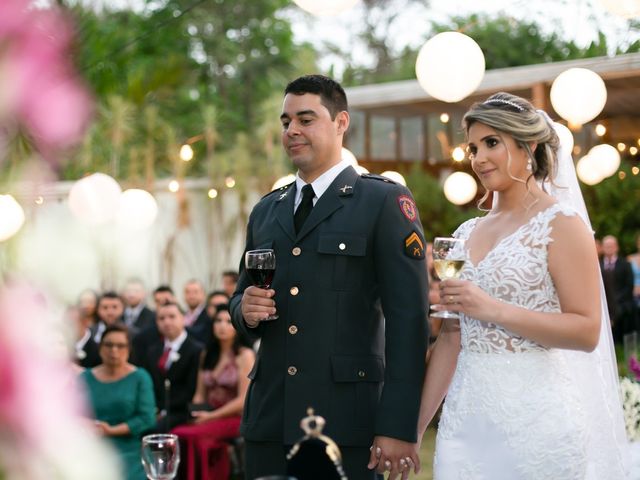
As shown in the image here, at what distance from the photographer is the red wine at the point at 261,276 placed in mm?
2309

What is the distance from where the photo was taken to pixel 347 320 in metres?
2.60

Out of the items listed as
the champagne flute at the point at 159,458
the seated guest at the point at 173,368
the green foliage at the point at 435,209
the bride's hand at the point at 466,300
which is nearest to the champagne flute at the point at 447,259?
the bride's hand at the point at 466,300

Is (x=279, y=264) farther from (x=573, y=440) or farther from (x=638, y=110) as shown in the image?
(x=638, y=110)

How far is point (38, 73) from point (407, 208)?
7.44ft

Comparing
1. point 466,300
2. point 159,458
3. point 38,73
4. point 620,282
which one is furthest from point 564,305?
point 620,282

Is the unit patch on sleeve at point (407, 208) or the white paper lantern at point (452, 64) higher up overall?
the white paper lantern at point (452, 64)

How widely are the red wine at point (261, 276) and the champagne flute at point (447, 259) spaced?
0.43 m

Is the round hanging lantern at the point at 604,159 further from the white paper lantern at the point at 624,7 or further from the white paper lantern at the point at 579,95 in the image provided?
the white paper lantern at the point at 624,7

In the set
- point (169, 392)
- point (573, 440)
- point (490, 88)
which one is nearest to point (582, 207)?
point (573, 440)

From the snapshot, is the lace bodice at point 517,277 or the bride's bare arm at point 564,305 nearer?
the bride's bare arm at point 564,305

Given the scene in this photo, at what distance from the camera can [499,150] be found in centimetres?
249

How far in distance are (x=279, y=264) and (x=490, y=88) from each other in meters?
10.2

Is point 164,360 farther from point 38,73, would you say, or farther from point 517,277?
point 38,73

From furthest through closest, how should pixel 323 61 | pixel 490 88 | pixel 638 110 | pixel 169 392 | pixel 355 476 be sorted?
pixel 323 61
pixel 638 110
pixel 490 88
pixel 169 392
pixel 355 476
